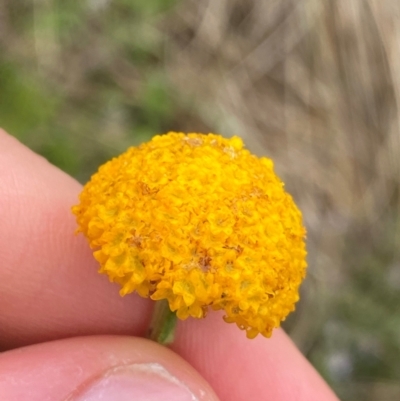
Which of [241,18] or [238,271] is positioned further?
[241,18]

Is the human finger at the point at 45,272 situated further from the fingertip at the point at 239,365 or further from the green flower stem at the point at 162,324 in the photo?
the green flower stem at the point at 162,324

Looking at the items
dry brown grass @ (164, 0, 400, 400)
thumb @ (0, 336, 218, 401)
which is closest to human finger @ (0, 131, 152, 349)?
thumb @ (0, 336, 218, 401)

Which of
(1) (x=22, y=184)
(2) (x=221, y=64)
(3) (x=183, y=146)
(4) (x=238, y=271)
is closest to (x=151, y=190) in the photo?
(3) (x=183, y=146)

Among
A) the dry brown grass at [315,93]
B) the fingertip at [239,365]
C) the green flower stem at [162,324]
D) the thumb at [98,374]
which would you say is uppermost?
the dry brown grass at [315,93]

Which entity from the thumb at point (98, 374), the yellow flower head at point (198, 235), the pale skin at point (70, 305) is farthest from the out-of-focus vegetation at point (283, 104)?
the yellow flower head at point (198, 235)

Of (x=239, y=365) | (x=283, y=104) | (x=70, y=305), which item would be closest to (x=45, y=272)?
(x=70, y=305)

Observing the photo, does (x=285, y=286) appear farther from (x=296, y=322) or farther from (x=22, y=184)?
(x=296, y=322)

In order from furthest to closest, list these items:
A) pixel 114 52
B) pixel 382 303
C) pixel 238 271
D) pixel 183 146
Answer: pixel 114 52, pixel 382 303, pixel 183 146, pixel 238 271
